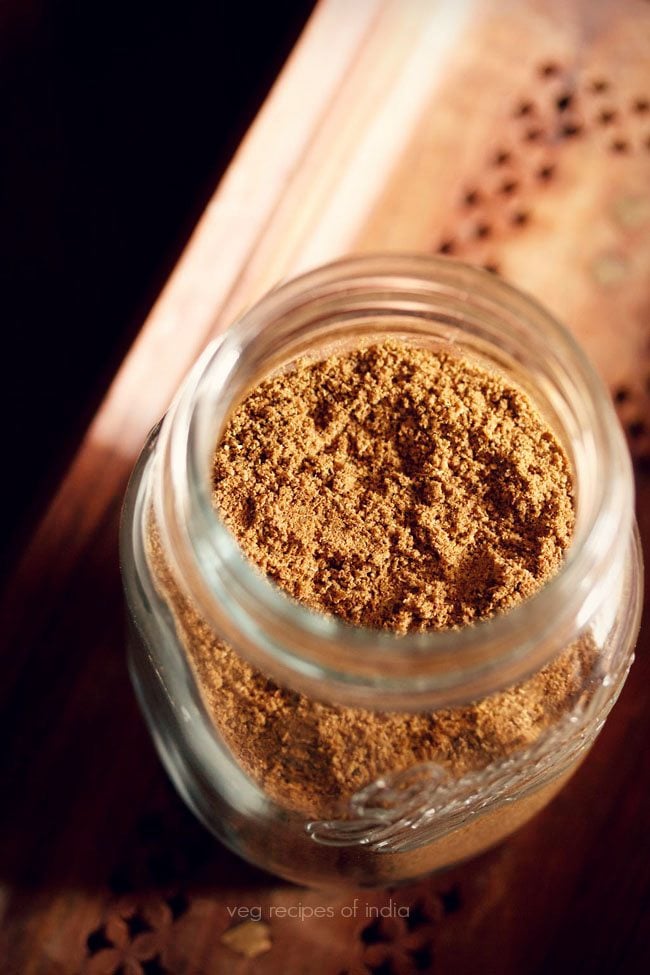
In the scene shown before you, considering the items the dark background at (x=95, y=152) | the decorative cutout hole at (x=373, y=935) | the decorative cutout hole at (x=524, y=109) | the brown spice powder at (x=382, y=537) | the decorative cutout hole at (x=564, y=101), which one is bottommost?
the decorative cutout hole at (x=373, y=935)

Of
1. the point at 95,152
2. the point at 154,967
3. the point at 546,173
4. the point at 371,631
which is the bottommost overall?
the point at 154,967

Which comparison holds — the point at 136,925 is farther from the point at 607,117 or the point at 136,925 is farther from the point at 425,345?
the point at 607,117

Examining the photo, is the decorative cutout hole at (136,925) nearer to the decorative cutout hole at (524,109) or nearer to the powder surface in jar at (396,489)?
the powder surface in jar at (396,489)

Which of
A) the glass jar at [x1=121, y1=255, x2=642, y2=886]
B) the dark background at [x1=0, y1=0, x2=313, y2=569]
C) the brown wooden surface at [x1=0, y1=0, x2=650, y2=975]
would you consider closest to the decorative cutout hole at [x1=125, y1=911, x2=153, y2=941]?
the brown wooden surface at [x1=0, y1=0, x2=650, y2=975]

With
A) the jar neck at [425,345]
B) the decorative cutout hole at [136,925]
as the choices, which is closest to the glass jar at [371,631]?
the jar neck at [425,345]

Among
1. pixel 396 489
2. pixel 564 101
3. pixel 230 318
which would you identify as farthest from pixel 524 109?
pixel 396 489

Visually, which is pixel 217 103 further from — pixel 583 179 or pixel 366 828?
pixel 366 828

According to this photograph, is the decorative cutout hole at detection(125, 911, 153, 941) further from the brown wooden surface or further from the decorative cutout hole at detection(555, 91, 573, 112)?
the decorative cutout hole at detection(555, 91, 573, 112)
